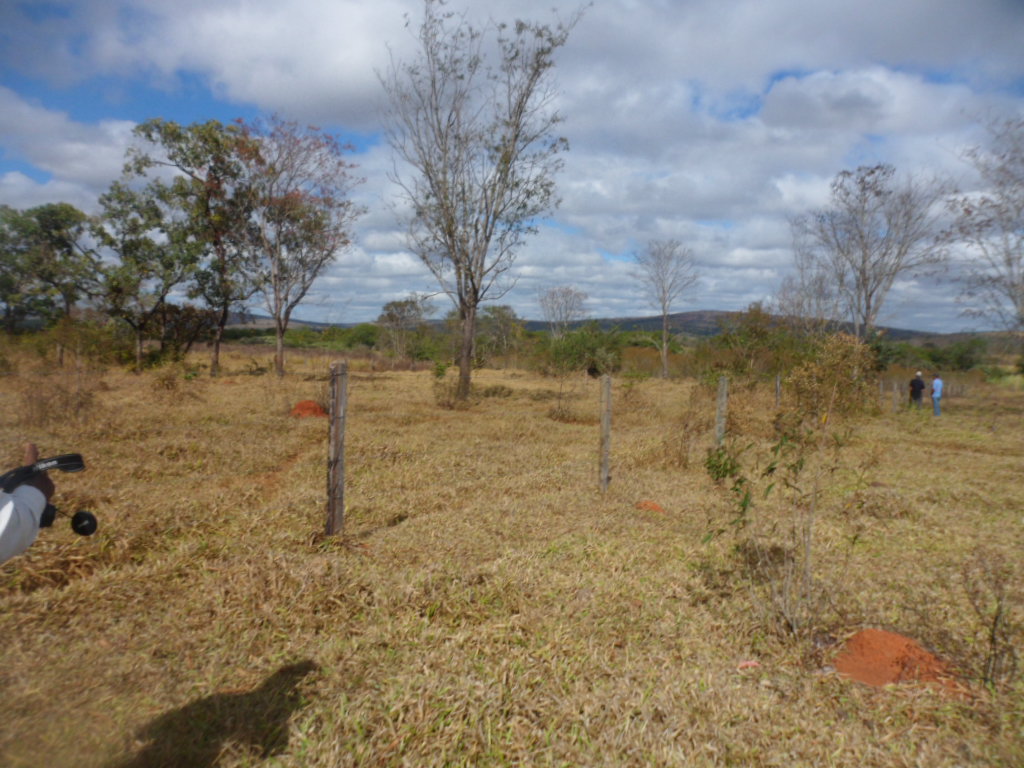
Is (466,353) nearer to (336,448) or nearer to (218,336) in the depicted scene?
(336,448)

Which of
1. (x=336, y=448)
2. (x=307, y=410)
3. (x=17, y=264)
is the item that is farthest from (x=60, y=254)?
(x=336, y=448)

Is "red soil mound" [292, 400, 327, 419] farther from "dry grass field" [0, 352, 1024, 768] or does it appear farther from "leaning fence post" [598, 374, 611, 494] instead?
"leaning fence post" [598, 374, 611, 494]

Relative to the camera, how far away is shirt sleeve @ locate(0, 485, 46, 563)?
1.86m

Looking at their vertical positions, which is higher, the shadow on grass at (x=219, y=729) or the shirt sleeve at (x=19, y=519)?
the shirt sleeve at (x=19, y=519)

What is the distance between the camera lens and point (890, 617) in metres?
4.20

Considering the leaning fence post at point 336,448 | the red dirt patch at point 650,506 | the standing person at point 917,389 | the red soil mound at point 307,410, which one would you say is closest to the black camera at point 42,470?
the leaning fence post at point 336,448

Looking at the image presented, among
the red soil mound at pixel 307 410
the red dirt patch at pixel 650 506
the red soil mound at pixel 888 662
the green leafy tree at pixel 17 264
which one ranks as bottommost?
the red soil mound at pixel 888 662

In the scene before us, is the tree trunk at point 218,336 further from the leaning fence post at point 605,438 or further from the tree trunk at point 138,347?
the leaning fence post at point 605,438

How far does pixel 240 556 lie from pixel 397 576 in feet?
4.11

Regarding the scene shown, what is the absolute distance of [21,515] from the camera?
1.94 metres

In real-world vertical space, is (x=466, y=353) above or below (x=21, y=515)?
above

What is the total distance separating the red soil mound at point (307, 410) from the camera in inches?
497

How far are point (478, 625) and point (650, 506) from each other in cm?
347

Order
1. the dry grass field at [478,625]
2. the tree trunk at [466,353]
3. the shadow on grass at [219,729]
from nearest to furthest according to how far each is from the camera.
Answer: the shadow on grass at [219,729]
the dry grass field at [478,625]
the tree trunk at [466,353]
